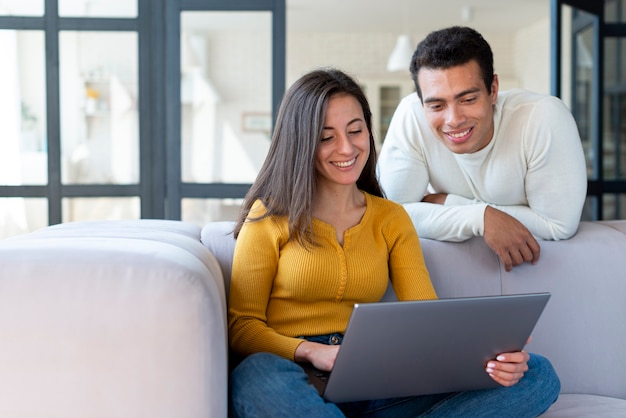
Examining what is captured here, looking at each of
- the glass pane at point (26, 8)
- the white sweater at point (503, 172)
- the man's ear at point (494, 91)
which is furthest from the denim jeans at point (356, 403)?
the glass pane at point (26, 8)

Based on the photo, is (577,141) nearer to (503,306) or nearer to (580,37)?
(503,306)

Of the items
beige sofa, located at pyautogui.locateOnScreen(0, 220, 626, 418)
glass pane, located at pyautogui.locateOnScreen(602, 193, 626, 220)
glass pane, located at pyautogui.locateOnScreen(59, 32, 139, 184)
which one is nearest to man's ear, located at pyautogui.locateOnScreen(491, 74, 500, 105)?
beige sofa, located at pyautogui.locateOnScreen(0, 220, 626, 418)

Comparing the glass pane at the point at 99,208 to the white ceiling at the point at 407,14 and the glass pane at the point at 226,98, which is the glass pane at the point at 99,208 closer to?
Answer: the glass pane at the point at 226,98

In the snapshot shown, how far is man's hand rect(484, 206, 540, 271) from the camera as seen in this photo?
2023 mm

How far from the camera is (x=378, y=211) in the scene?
6.43ft

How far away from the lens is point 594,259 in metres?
2.12

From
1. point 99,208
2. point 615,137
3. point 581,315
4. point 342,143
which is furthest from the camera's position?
point 615,137

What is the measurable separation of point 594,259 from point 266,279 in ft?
3.09

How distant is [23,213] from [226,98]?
1.34 metres

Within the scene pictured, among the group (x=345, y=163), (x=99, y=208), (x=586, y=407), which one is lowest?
(x=586, y=407)

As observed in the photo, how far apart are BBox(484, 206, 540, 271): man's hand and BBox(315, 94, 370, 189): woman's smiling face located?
0.41m

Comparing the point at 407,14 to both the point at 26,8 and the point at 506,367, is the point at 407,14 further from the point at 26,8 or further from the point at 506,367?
the point at 506,367

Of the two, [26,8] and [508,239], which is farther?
[26,8]

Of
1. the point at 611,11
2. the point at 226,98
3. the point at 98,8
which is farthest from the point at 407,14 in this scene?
the point at 98,8
